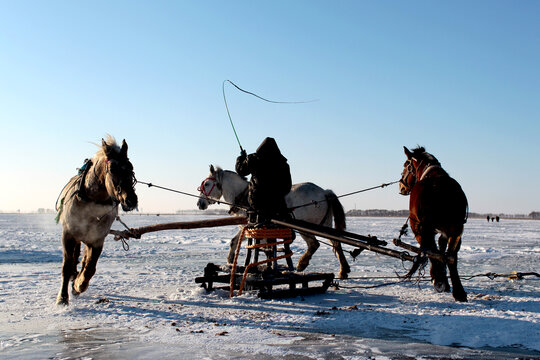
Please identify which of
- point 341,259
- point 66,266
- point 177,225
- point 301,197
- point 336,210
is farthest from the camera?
point 336,210

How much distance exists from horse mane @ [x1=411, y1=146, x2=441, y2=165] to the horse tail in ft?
8.84

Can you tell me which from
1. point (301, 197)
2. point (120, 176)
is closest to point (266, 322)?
point (120, 176)

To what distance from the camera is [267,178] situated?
21.2 ft

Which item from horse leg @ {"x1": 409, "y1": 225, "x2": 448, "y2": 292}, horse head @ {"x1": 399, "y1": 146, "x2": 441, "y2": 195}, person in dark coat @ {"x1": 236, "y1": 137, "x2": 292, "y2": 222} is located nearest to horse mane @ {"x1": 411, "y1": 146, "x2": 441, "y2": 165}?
horse head @ {"x1": 399, "y1": 146, "x2": 441, "y2": 195}

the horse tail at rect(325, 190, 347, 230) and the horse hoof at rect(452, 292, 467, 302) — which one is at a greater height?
the horse tail at rect(325, 190, 347, 230)

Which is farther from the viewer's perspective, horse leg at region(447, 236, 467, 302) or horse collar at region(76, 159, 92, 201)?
horse collar at region(76, 159, 92, 201)

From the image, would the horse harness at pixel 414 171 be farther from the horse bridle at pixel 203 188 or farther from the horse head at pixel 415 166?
the horse bridle at pixel 203 188

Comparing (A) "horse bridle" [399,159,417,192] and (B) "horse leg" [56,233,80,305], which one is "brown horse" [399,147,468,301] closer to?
(A) "horse bridle" [399,159,417,192]

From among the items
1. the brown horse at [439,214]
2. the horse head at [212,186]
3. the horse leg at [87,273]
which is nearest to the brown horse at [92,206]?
the horse leg at [87,273]

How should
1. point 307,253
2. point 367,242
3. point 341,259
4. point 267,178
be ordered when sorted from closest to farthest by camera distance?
1. point 367,242
2. point 267,178
3. point 341,259
4. point 307,253

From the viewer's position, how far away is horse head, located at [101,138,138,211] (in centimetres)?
549

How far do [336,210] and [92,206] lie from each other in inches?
200

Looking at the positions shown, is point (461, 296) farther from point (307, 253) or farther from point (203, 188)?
point (203, 188)

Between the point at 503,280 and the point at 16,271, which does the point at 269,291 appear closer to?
the point at 503,280
